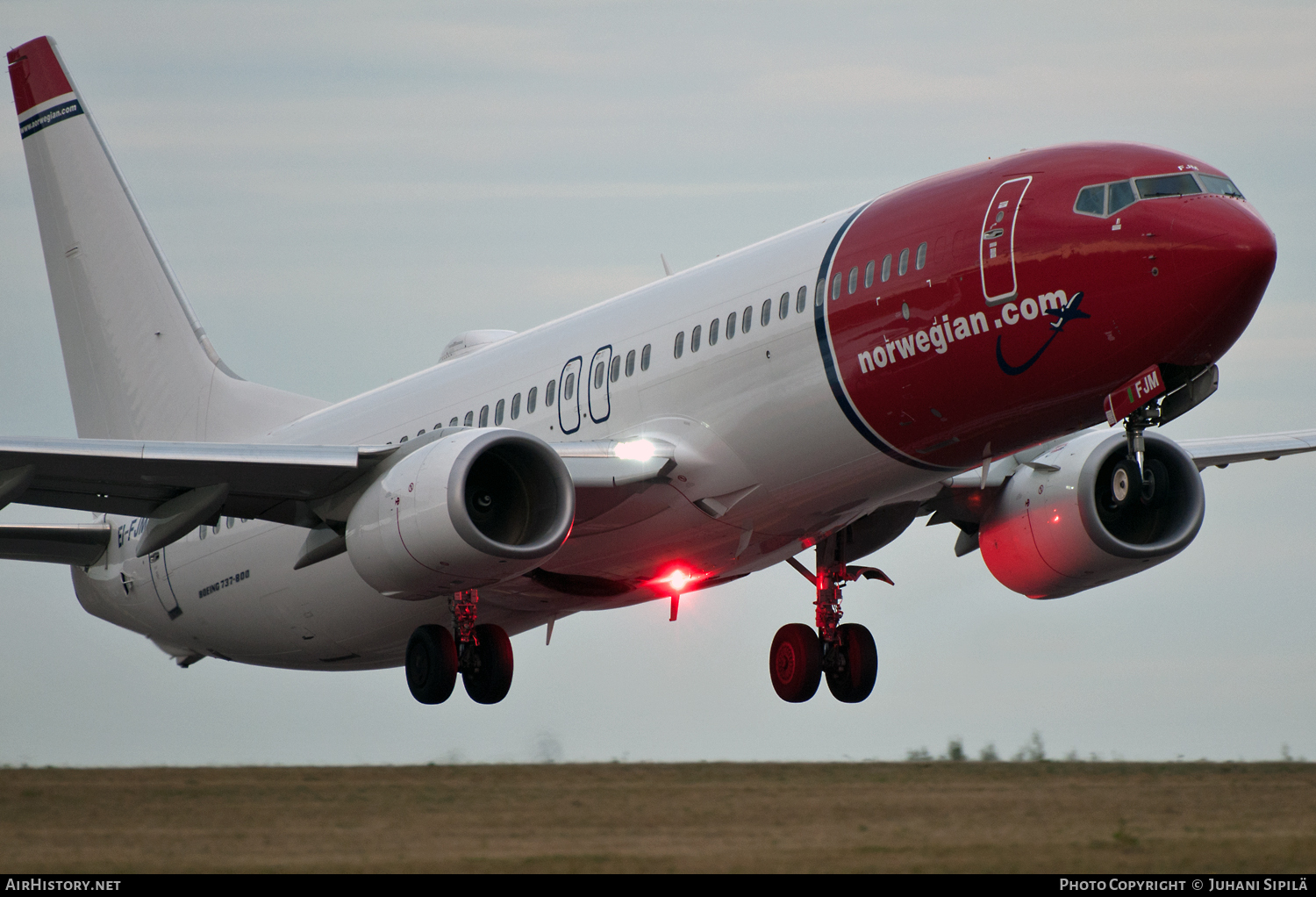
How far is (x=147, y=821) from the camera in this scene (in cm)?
1825

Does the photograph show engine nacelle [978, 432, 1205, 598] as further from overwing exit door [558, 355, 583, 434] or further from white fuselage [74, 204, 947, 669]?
overwing exit door [558, 355, 583, 434]

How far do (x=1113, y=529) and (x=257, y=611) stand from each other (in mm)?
13171

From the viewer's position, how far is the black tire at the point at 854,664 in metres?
27.6

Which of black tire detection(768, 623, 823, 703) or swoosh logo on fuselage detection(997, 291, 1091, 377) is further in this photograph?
black tire detection(768, 623, 823, 703)

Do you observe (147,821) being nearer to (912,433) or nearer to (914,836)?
(914,836)

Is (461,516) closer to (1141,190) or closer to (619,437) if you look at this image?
(619,437)

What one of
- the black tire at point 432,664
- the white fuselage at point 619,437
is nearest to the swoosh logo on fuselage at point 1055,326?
the white fuselage at point 619,437

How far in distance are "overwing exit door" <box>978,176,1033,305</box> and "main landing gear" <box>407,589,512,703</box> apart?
897 cm

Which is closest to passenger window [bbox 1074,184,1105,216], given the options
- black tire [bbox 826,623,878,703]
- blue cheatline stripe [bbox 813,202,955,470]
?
blue cheatline stripe [bbox 813,202,955,470]

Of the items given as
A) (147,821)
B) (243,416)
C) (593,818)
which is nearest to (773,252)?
(593,818)

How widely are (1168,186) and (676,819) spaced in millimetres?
8799

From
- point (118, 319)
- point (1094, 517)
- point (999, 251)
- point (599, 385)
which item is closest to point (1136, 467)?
point (999, 251)

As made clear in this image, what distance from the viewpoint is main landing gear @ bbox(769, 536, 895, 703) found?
2762 centimetres

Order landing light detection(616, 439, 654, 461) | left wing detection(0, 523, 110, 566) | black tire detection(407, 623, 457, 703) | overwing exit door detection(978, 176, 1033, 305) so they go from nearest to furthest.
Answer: overwing exit door detection(978, 176, 1033, 305) < landing light detection(616, 439, 654, 461) < black tire detection(407, 623, 457, 703) < left wing detection(0, 523, 110, 566)
